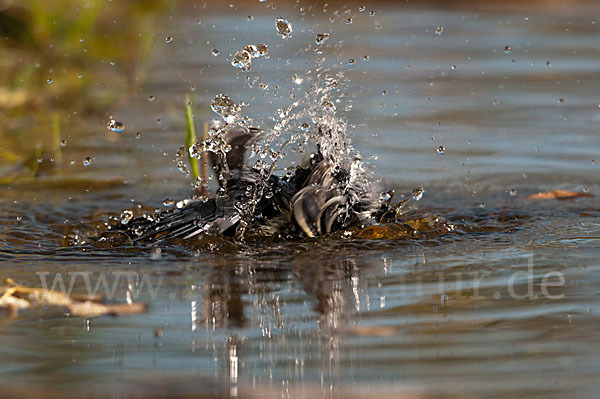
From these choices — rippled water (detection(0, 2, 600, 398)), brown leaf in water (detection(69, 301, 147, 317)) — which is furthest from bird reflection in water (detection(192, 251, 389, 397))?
brown leaf in water (detection(69, 301, 147, 317))

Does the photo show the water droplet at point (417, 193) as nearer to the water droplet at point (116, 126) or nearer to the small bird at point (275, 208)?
the small bird at point (275, 208)

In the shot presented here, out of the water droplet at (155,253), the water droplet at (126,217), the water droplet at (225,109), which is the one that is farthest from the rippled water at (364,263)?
the water droplet at (225,109)

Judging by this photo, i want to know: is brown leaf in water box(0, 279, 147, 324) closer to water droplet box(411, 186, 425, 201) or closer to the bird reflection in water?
the bird reflection in water

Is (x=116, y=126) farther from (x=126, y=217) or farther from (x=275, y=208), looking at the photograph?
(x=275, y=208)

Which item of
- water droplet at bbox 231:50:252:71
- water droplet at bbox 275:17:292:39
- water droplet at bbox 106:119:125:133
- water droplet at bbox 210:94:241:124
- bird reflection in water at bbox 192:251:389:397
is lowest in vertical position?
bird reflection in water at bbox 192:251:389:397

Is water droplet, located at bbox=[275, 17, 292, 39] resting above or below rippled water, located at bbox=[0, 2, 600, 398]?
above

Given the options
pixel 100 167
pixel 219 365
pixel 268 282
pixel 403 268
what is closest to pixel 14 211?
pixel 100 167

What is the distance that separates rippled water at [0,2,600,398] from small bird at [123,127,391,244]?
0.35 ft

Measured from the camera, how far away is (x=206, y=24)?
872 cm

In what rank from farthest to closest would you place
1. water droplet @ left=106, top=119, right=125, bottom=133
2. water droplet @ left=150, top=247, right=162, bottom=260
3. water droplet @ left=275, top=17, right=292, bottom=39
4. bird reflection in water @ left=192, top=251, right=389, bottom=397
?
water droplet @ left=106, top=119, right=125, bottom=133
water droplet @ left=275, top=17, right=292, bottom=39
water droplet @ left=150, top=247, right=162, bottom=260
bird reflection in water @ left=192, top=251, right=389, bottom=397

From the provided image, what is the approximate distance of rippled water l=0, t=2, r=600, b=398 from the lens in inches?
102

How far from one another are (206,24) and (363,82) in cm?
226

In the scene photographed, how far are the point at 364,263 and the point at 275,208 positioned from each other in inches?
21.7

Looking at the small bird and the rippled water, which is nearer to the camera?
the rippled water
